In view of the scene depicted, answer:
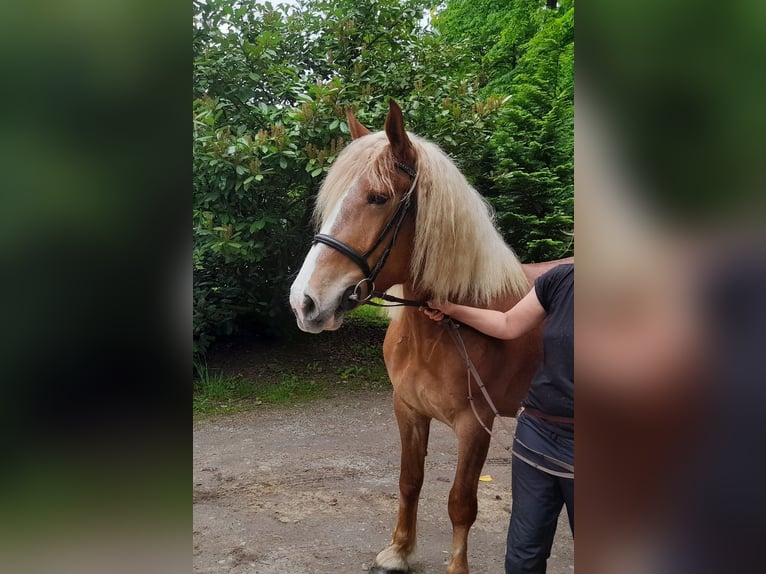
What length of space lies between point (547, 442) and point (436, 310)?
600 mm

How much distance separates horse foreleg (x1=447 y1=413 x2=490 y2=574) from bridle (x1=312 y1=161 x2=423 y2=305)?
0.63 metres

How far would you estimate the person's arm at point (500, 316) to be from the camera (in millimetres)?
1647

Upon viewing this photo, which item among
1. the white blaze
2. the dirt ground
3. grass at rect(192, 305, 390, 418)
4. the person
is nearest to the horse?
the white blaze

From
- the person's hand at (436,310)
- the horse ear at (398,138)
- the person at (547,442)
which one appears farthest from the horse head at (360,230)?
the person at (547,442)

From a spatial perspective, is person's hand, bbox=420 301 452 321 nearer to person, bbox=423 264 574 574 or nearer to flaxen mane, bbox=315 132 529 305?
flaxen mane, bbox=315 132 529 305

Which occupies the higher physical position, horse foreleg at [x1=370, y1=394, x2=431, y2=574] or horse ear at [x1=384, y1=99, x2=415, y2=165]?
horse ear at [x1=384, y1=99, x2=415, y2=165]

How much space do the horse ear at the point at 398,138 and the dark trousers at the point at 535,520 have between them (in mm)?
1074

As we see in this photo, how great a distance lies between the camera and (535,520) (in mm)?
1512

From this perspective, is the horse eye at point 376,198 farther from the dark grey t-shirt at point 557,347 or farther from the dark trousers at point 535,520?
the dark trousers at point 535,520

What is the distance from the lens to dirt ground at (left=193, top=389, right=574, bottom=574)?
261cm

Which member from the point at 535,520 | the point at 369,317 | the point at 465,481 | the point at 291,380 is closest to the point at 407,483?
the point at 465,481

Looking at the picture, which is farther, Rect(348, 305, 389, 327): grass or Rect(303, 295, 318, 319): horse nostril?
Rect(348, 305, 389, 327): grass
